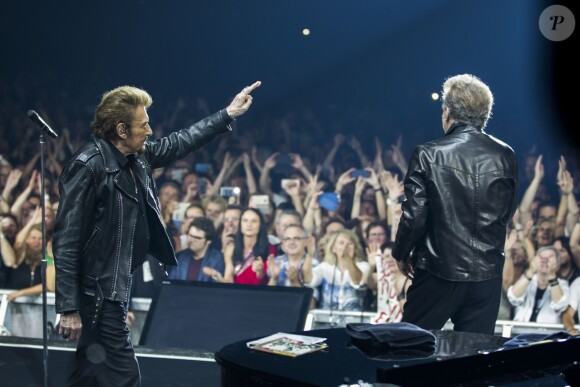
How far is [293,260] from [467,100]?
2752mm

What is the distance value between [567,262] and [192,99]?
2831 mm

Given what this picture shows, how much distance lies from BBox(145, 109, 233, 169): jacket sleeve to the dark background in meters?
2.46

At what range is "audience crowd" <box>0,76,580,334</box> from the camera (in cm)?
577

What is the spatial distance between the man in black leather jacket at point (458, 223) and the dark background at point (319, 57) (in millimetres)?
2474

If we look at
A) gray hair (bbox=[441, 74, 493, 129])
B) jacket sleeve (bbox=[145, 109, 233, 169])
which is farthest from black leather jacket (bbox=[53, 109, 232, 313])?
gray hair (bbox=[441, 74, 493, 129])

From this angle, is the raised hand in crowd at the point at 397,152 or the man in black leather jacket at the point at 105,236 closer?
the man in black leather jacket at the point at 105,236

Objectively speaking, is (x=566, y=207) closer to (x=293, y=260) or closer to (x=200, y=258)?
(x=293, y=260)

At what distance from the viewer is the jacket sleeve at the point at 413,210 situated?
3.45 metres

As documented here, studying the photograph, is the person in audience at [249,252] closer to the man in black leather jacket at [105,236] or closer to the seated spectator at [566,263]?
the seated spectator at [566,263]

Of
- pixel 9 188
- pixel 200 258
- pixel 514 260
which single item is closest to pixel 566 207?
pixel 514 260

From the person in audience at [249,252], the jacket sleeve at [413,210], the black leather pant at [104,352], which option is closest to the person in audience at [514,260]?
the person in audience at [249,252]

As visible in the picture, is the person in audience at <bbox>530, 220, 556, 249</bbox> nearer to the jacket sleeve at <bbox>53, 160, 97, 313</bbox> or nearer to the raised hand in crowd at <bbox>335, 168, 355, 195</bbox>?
the raised hand in crowd at <bbox>335, 168, 355, 195</bbox>

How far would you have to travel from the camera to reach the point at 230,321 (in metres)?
5.34

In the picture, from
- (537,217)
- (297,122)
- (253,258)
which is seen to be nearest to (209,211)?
(253,258)
